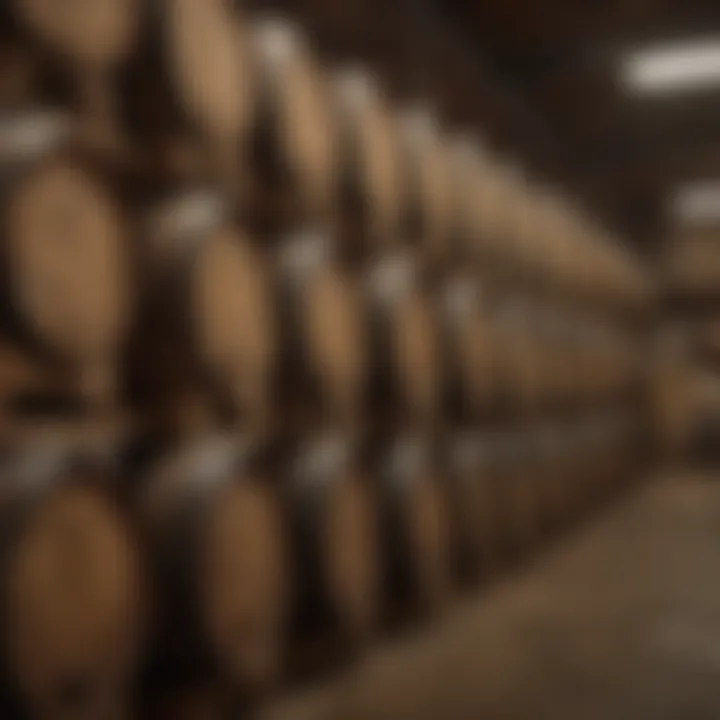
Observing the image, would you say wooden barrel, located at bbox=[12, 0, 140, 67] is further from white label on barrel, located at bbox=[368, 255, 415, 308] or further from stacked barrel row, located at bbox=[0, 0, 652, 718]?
white label on barrel, located at bbox=[368, 255, 415, 308]

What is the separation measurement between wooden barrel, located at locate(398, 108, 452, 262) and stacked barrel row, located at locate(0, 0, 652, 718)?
2 centimetres

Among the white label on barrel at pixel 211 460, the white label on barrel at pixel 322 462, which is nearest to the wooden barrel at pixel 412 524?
the white label on barrel at pixel 322 462

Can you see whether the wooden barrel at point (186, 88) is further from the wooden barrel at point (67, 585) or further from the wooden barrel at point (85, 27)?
the wooden barrel at point (67, 585)

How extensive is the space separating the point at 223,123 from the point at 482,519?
2688 mm

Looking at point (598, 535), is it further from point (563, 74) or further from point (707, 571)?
point (563, 74)

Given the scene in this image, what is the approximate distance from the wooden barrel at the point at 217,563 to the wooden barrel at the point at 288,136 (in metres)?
1.02

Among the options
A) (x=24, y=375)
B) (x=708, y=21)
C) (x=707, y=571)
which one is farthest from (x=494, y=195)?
(x=24, y=375)

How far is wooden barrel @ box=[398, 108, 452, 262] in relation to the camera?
17.2 ft

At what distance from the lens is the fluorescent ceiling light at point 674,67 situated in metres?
9.00

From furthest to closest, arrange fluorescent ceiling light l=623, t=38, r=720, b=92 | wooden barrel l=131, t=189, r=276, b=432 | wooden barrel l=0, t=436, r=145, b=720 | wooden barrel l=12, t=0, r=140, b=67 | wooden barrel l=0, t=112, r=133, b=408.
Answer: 1. fluorescent ceiling light l=623, t=38, r=720, b=92
2. wooden barrel l=131, t=189, r=276, b=432
3. wooden barrel l=12, t=0, r=140, b=67
4. wooden barrel l=0, t=112, r=133, b=408
5. wooden barrel l=0, t=436, r=145, b=720

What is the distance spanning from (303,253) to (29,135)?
1482 millimetres

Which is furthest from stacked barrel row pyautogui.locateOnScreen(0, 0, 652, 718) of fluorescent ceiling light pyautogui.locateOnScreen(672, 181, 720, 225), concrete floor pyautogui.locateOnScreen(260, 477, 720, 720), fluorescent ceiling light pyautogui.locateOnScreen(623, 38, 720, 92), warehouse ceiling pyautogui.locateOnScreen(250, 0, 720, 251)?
fluorescent ceiling light pyautogui.locateOnScreen(672, 181, 720, 225)

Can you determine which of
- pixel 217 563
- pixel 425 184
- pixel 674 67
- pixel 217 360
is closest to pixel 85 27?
pixel 217 360

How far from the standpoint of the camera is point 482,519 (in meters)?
5.61
